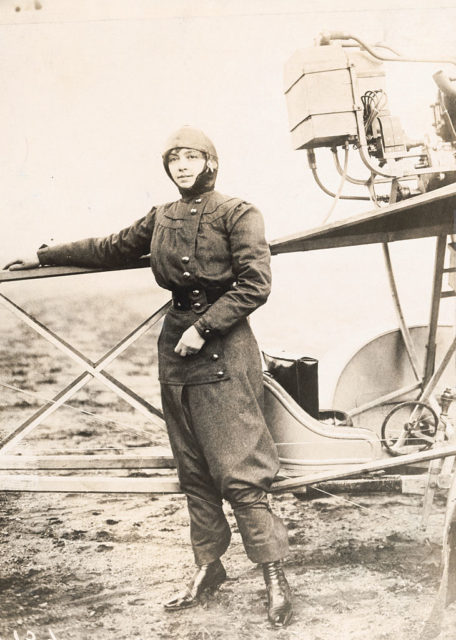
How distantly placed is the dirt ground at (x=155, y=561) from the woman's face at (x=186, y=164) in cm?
87

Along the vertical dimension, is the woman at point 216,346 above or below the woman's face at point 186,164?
below

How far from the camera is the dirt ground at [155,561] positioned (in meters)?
2.17

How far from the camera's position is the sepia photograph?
2.10m

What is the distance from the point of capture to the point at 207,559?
2.25m

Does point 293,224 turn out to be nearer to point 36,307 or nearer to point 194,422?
point 194,422

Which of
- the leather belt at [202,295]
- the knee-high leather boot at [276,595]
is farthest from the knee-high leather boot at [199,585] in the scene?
the leather belt at [202,295]

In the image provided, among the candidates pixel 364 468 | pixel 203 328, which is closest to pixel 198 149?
pixel 203 328

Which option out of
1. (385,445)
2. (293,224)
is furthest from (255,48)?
(385,445)

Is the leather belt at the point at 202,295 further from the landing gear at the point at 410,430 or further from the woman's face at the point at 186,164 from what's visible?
the landing gear at the point at 410,430

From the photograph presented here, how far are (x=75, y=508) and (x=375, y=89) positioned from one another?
1964 millimetres

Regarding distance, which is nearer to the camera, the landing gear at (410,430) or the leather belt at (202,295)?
the leather belt at (202,295)

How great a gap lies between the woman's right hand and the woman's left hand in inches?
24.3

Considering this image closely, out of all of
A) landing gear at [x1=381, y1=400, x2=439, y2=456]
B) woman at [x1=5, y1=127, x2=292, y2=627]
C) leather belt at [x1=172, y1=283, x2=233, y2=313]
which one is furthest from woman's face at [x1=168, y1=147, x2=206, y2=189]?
landing gear at [x1=381, y1=400, x2=439, y2=456]

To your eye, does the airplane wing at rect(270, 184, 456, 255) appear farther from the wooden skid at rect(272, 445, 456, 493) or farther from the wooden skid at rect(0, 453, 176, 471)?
the wooden skid at rect(0, 453, 176, 471)
